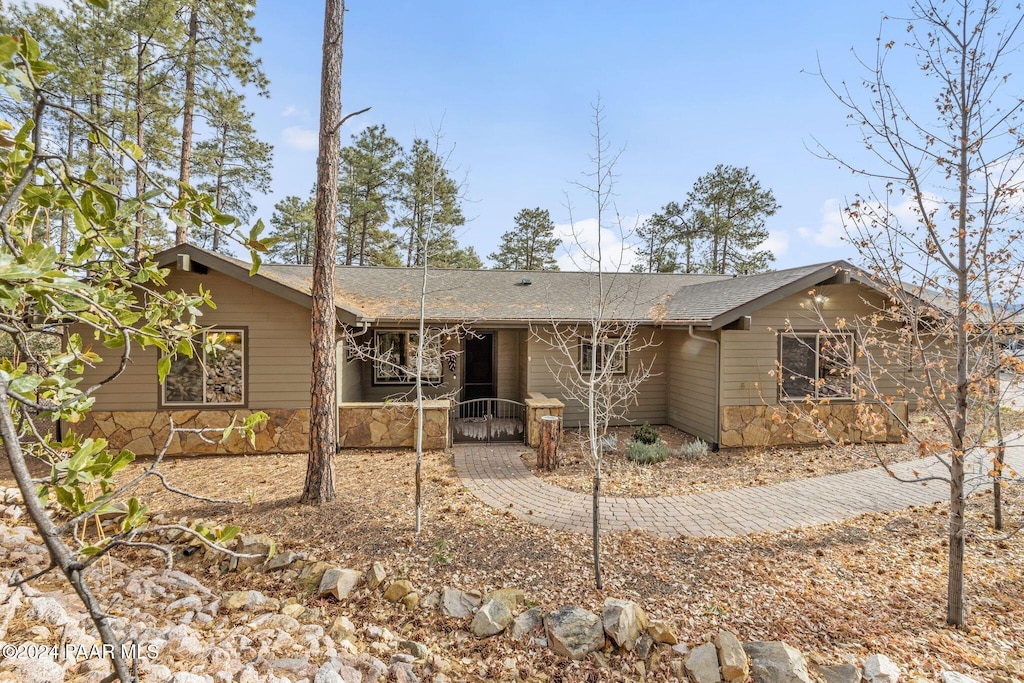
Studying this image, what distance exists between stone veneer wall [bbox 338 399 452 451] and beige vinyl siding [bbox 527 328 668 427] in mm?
2545

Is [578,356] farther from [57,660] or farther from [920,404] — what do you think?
[57,660]

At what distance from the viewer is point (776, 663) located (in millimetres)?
3135

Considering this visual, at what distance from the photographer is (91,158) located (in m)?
13.5

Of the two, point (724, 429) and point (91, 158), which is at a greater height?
point (91, 158)

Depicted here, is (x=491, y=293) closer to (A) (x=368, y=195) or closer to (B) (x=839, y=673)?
(B) (x=839, y=673)

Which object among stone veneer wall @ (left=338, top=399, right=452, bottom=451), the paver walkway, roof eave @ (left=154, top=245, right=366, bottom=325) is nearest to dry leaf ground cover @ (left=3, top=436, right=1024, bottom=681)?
the paver walkway

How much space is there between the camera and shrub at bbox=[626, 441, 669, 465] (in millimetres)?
7781

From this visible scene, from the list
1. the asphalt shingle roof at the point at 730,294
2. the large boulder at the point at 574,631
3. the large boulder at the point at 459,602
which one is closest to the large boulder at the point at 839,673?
the large boulder at the point at 574,631

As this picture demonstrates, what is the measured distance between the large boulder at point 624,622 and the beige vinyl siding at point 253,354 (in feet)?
20.9

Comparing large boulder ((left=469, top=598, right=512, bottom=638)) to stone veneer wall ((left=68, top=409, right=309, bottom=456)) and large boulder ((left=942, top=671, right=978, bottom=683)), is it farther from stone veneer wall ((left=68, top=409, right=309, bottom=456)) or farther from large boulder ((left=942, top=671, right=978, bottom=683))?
stone veneer wall ((left=68, top=409, right=309, bottom=456))

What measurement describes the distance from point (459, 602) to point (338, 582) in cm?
110

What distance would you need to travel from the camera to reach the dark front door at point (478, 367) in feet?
39.5

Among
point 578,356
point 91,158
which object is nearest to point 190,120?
point 91,158

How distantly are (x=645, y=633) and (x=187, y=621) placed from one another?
11.6 feet
